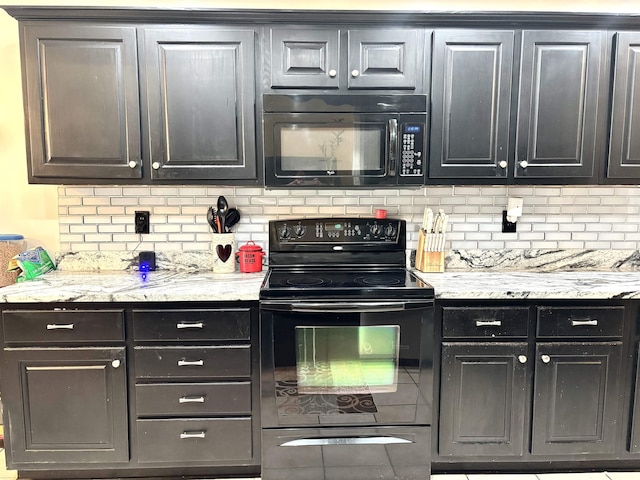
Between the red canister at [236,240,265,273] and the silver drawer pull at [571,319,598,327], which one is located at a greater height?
the red canister at [236,240,265,273]

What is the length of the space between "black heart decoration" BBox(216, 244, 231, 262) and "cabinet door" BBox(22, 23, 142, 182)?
0.59 meters

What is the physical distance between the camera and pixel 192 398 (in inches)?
79.0

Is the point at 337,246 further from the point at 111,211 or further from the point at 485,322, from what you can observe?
the point at 111,211

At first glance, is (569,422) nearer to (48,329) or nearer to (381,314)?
(381,314)

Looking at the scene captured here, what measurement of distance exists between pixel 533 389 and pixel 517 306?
16.0 inches

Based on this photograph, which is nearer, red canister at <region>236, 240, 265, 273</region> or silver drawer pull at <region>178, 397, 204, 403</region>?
silver drawer pull at <region>178, 397, 204, 403</region>

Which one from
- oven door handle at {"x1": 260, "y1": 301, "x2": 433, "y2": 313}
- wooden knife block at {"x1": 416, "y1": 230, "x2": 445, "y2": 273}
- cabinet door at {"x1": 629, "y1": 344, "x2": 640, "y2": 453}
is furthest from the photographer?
wooden knife block at {"x1": 416, "y1": 230, "x2": 445, "y2": 273}

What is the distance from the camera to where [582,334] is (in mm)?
2037

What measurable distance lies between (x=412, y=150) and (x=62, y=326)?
1813 mm

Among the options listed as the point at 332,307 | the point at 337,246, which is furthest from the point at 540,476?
the point at 337,246

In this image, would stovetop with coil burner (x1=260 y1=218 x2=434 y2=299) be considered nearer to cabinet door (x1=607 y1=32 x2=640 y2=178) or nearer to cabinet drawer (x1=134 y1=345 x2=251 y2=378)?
cabinet drawer (x1=134 y1=345 x2=251 y2=378)

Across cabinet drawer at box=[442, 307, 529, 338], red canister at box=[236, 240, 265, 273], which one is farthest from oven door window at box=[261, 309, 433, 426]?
red canister at box=[236, 240, 265, 273]

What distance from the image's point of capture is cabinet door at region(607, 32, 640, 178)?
2.15 meters

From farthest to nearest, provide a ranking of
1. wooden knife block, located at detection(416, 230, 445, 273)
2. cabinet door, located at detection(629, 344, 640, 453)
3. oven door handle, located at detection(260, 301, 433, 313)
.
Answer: wooden knife block, located at detection(416, 230, 445, 273) → cabinet door, located at detection(629, 344, 640, 453) → oven door handle, located at detection(260, 301, 433, 313)
